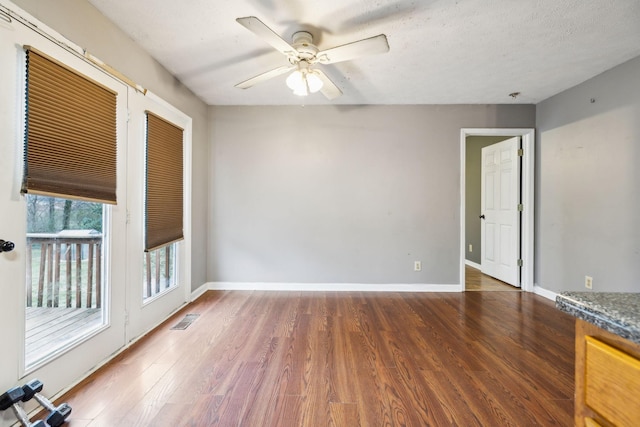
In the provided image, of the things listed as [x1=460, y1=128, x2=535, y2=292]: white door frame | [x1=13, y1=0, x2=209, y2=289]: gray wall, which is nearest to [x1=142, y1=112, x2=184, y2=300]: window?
[x1=13, y1=0, x2=209, y2=289]: gray wall

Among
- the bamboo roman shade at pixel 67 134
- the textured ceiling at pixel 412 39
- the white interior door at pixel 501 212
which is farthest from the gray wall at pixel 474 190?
the bamboo roman shade at pixel 67 134

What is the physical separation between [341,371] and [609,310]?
1.60 m

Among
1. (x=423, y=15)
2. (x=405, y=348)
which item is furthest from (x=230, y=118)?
(x=405, y=348)

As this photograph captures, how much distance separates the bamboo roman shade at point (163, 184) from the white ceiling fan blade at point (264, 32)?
4.36 feet

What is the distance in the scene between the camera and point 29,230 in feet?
4.71

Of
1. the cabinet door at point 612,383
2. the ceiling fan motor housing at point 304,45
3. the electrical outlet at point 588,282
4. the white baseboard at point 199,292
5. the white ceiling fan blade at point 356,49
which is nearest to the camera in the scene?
the cabinet door at point 612,383

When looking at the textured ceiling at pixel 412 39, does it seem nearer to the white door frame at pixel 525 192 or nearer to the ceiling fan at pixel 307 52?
the ceiling fan at pixel 307 52

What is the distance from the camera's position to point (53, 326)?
1.63 m

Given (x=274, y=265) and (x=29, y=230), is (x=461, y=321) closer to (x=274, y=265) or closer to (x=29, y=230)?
(x=274, y=265)

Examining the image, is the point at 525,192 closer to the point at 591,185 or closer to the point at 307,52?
the point at 591,185

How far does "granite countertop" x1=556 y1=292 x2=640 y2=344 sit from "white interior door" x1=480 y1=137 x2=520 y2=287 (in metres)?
3.56

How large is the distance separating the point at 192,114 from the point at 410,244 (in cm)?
313

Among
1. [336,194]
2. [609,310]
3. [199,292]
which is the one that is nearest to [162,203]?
[199,292]

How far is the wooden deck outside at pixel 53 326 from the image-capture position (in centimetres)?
147
